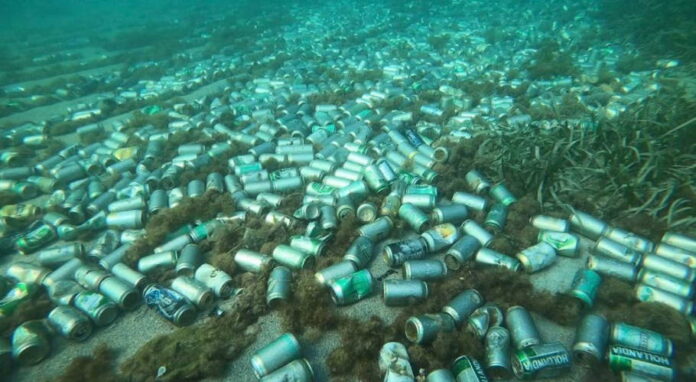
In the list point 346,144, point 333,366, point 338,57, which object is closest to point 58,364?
point 333,366

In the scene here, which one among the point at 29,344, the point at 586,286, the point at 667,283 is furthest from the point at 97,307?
the point at 667,283

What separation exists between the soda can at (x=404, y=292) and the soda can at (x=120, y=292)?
3.19m

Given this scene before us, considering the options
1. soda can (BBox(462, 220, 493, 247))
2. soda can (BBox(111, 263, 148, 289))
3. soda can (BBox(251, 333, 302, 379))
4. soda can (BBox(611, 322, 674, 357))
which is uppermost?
soda can (BBox(111, 263, 148, 289))

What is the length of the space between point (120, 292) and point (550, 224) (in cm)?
577

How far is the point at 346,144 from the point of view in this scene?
7496 mm

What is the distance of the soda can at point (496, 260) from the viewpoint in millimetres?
4277

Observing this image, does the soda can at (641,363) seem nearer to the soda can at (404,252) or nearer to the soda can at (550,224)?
the soda can at (550,224)

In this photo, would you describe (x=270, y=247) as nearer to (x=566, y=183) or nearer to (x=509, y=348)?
(x=509, y=348)

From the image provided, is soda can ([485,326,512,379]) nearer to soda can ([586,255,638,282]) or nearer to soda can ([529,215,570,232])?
soda can ([586,255,638,282])

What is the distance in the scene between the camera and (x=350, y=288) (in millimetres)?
4102

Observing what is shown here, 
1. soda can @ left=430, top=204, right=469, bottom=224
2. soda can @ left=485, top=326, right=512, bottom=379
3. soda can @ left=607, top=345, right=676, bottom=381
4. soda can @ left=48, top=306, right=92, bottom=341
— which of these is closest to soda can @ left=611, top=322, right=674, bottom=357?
soda can @ left=607, top=345, right=676, bottom=381

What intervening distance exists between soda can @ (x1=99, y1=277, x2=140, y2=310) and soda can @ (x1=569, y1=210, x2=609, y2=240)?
19.8 feet

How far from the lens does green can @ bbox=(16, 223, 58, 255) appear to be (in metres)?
5.44

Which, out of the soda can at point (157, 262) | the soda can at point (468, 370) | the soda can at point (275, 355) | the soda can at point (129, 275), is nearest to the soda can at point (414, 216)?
the soda can at point (468, 370)
